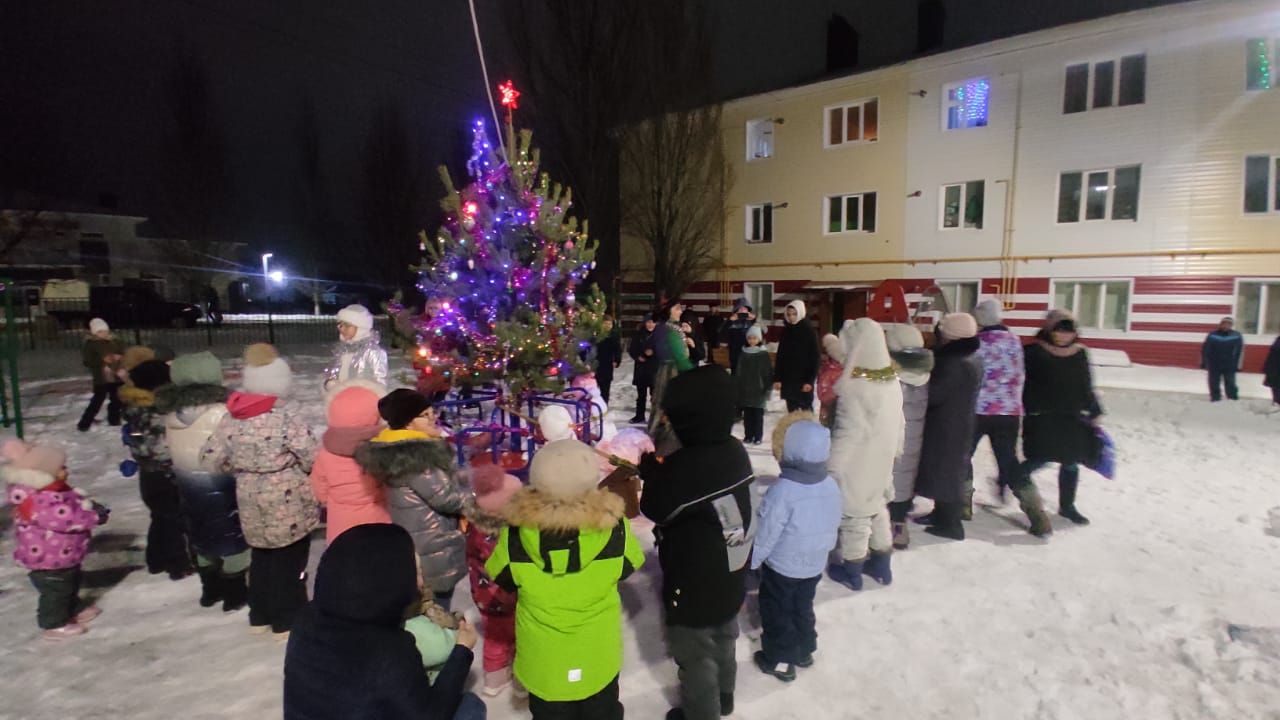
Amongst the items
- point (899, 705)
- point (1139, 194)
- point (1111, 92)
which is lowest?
point (899, 705)

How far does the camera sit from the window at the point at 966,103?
746 inches

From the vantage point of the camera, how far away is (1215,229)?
16250 mm

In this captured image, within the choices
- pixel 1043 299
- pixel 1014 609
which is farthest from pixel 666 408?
pixel 1043 299

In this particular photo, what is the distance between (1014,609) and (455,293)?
6.08m

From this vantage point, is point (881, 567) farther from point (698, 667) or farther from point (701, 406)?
point (701, 406)

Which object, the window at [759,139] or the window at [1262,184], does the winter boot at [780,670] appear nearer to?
the window at [1262,184]

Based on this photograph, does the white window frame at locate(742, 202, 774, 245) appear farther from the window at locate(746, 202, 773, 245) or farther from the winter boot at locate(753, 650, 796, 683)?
the winter boot at locate(753, 650, 796, 683)

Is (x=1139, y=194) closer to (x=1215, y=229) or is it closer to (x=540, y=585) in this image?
(x=1215, y=229)

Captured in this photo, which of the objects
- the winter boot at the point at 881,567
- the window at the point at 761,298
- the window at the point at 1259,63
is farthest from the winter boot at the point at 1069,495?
the window at the point at 761,298

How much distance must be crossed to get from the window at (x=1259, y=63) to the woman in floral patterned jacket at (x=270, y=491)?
2201cm

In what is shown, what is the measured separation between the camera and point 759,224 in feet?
77.7

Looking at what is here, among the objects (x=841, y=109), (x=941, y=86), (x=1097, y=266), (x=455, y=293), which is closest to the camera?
(x=455, y=293)

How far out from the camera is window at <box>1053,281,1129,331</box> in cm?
1775

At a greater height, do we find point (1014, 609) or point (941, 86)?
point (941, 86)
